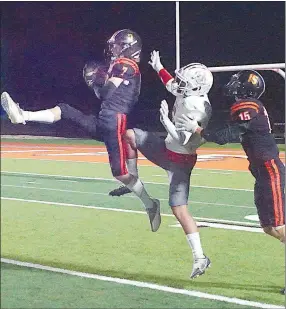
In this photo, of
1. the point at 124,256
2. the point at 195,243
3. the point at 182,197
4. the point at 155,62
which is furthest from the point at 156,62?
the point at 124,256

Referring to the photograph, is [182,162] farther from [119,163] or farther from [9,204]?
[9,204]

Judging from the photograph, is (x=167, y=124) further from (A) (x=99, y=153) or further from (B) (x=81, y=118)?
(A) (x=99, y=153)

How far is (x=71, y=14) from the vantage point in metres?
2.54

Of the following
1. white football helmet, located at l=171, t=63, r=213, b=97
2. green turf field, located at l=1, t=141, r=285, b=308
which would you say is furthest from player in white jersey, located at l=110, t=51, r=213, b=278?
green turf field, located at l=1, t=141, r=285, b=308

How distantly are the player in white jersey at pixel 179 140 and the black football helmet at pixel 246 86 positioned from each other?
0.06 m

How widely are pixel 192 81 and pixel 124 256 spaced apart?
277cm

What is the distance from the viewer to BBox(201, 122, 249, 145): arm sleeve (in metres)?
1.74

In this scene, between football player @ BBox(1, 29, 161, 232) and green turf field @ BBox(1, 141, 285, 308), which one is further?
green turf field @ BBox(1, 141, 285, 308)

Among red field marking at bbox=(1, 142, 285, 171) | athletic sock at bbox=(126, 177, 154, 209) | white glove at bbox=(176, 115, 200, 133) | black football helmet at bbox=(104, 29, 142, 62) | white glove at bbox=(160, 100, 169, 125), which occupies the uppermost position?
black football helmet at bbox=(104, 29, 142, 62)

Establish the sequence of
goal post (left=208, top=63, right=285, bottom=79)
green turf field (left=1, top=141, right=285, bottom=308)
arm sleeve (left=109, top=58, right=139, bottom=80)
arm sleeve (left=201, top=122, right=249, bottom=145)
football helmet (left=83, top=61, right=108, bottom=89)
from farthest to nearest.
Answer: green turf field (left=1, top=141, right=285, bottom=308) → goal post (left=208, top=63, right=285, bottom=79) → football helmet (left=83, top=61, right=108, bottom=89) → arm sleeve (left=109, top=58, right=139, bottom=80) → arm sleeve (left=201, top=122, right=249, bottom=145)

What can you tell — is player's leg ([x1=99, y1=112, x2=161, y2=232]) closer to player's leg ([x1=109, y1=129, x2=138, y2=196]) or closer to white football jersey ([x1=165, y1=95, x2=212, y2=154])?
player's leg ([x1=109, y1=129, x2=138, y2=196])

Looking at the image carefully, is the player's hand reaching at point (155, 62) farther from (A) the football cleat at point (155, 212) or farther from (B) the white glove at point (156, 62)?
(A) the football cleat at point (155, 212)

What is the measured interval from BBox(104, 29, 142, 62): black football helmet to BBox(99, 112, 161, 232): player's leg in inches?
5.6

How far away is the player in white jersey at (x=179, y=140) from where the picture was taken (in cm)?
176
